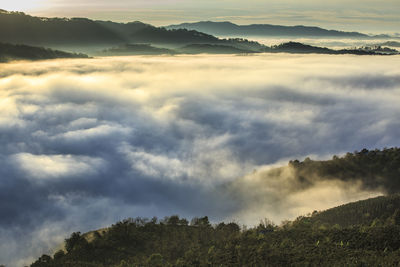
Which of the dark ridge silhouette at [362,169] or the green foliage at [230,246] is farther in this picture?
the dark ridge silhouette at [362,169]

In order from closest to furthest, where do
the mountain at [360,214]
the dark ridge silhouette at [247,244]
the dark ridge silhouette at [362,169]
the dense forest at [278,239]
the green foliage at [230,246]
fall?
the green foliage at [230,246] < the dark ridge silhouette at [247,244] < the dense forest at [278,239] < the mountain at [360,214] < the dark ridge silhouette at [362,169]

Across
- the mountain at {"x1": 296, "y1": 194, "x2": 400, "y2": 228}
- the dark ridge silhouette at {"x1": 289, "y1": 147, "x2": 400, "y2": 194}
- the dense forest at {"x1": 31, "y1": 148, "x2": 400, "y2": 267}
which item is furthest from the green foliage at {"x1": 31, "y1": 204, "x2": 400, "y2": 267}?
the dark ridge silhouette at {"x1": 289, "y1": 147, "x2": 400, "y2": 194}

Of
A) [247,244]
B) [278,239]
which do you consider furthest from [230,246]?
[278,239]

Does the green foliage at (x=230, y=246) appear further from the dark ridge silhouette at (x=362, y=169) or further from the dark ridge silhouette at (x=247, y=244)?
the dark ridge silhouette at (x=362, y=169)

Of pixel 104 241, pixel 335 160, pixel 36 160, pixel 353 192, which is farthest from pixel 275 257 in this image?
pixel 36 160

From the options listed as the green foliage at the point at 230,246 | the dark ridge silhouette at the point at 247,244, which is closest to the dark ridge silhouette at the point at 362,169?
the dark ridge silhouette at the point at 247,244

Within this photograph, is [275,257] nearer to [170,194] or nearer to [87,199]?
[87,199]

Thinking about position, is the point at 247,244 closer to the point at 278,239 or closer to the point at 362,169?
the point at 278,239
